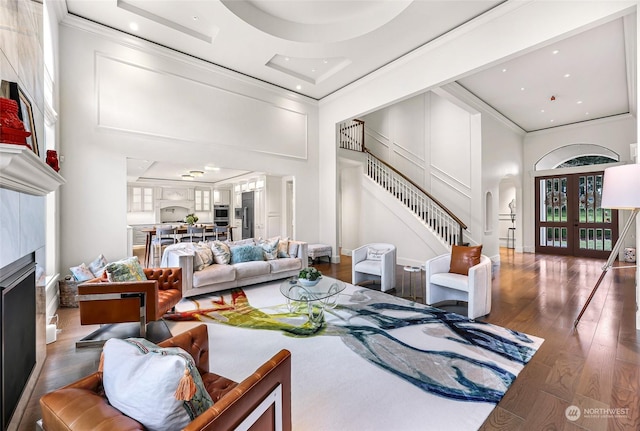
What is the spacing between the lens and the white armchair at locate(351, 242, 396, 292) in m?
4.56

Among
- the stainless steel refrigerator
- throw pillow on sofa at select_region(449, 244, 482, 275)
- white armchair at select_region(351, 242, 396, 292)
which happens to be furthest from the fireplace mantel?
the stainless steel refrigerator

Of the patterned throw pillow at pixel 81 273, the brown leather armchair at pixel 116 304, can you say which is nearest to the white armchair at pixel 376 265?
the brown leather armchair at pixel 116 304

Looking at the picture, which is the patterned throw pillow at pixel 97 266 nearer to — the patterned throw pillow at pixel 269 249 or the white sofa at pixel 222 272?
the white sofa at pixel 222 272

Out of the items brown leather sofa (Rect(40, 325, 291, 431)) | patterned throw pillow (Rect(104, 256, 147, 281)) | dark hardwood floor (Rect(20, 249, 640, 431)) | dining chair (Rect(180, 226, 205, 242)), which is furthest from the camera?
dining chair (Rect(180, 226, 205, 242))

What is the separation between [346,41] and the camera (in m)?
4.93

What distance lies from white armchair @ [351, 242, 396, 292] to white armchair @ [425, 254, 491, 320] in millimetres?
801

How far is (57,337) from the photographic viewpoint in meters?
2.99

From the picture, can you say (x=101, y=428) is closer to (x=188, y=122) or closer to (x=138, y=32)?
(x=188, y=122)

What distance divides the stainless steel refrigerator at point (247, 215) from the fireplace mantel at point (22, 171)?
22.9ft

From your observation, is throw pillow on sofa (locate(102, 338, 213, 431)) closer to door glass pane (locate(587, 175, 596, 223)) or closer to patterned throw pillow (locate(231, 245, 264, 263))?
patterned throw pillow (locate(231, 245, 264, 263))

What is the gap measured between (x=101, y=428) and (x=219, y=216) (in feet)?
35.3

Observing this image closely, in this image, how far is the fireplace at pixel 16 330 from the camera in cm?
162

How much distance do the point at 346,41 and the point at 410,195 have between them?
3949mm

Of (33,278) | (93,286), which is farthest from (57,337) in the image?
(33,278)
